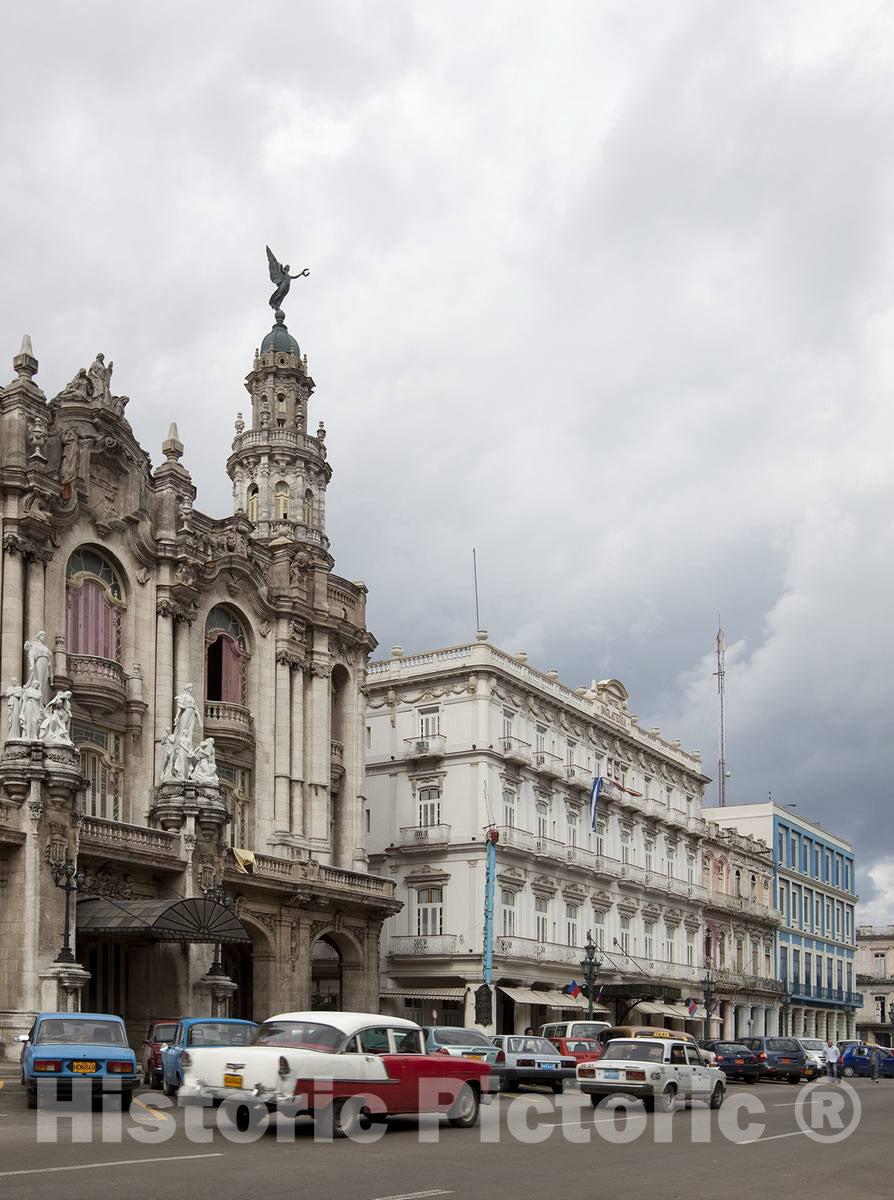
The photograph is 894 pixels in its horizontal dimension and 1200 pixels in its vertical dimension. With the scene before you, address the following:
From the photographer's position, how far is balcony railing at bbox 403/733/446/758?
59562 mm

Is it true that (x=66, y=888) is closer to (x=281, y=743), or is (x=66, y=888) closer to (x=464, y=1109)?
(x=281, y=743)

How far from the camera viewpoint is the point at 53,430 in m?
43.3

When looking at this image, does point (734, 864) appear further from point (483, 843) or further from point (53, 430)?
point (53, 430)

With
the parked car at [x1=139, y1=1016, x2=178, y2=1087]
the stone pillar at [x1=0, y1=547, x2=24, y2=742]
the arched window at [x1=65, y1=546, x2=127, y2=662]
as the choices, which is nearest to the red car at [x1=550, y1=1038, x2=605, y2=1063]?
the parked car at [x1=139, y1=1016, x2=178, y2=1087]

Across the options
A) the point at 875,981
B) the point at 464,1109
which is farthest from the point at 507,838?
the point at 875,981

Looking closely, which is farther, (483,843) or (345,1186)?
(483,843)

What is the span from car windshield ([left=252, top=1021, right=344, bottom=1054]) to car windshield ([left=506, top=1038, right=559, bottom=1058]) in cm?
1551

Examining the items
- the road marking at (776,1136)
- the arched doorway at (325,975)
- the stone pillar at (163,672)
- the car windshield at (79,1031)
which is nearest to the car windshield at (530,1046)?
the car windshield at (79,1031)

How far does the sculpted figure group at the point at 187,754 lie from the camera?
42844mm

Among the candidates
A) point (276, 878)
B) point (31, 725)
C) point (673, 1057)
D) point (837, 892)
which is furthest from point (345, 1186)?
point (837, 892)

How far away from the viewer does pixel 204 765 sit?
43.2 metres

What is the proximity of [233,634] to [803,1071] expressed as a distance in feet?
74.6

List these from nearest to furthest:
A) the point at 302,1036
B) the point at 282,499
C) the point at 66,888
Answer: the point at 302,1036, the point at 66,888, the point at 282,499

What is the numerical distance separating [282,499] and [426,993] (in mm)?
19835
